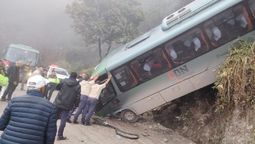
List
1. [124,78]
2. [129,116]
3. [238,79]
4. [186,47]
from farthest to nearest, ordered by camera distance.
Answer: [129,116], [124,78], [186,47], [238,79]

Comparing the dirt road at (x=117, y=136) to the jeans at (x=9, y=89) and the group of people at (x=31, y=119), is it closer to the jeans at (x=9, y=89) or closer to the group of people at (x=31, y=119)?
the jeans at (x=9, y=89)

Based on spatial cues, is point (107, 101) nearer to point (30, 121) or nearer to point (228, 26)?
point (228, 26)

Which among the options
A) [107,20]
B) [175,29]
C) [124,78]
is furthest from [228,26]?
[107,20]

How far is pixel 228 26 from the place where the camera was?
13.0 m

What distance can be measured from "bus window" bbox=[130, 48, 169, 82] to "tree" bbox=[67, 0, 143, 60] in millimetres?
21689

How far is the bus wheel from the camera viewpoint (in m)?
14.7

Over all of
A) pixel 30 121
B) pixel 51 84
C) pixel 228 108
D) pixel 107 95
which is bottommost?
pixel 228 108

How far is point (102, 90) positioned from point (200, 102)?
124 inches

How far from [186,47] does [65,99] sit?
4512mm

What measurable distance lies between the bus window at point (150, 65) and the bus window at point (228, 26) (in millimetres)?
1628

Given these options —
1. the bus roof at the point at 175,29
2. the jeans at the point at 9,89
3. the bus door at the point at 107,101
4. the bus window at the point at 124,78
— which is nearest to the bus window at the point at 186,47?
the bus roof at the point at 175,29

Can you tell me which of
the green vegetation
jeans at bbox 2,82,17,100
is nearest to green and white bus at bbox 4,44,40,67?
jeans at bbox 2,82,17,100

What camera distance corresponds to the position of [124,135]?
41.1 feet

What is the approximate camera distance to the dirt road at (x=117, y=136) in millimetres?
11502
